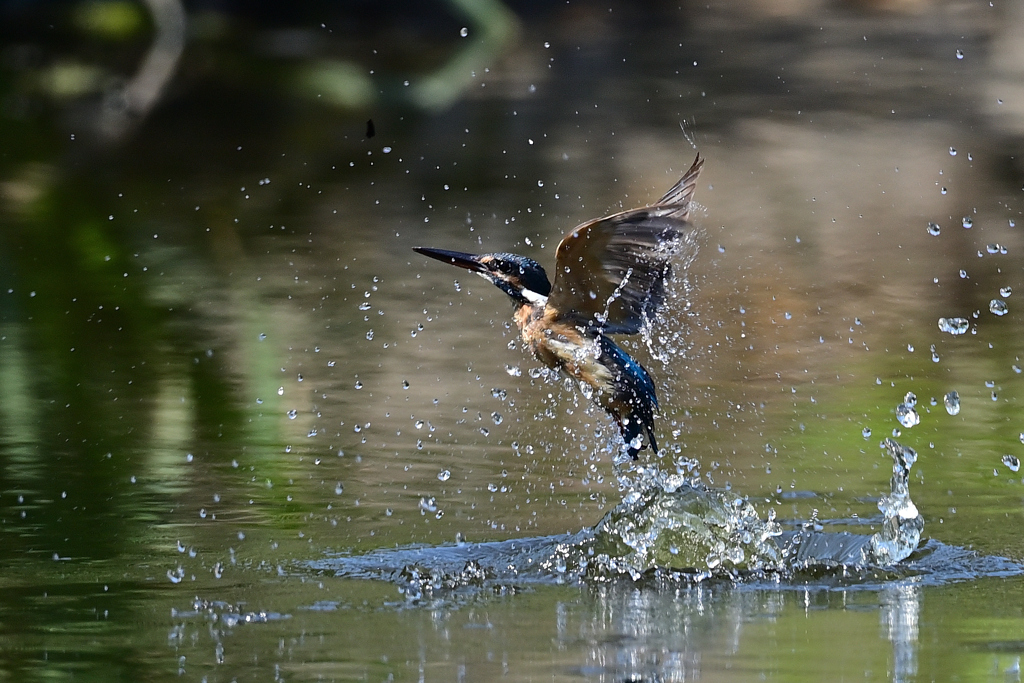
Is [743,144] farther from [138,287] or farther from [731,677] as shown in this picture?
[731,677]

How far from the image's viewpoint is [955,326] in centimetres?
500

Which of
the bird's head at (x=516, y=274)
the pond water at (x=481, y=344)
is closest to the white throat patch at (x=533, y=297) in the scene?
the bird's head at (x=516, y=274)

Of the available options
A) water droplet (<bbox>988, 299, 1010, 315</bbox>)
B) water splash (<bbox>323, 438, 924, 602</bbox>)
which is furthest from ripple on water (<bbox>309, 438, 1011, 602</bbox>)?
water droplet (<bbox>988, 299, 1010, 315</bbox>)

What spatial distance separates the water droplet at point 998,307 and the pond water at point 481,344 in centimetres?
4

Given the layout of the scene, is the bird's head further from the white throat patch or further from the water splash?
the water splash

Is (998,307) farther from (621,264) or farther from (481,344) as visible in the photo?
(621,264)

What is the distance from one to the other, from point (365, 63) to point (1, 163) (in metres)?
2.15

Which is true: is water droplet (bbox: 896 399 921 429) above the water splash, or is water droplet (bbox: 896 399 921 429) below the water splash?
above

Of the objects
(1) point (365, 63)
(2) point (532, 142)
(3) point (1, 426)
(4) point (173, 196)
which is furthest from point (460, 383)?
(1) point (365, 63)

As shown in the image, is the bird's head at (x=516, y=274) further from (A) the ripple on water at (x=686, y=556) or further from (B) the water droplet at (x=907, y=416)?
(B) the water droplet at (x=907, y=416)

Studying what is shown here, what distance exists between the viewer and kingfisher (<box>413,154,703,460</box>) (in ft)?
10.6

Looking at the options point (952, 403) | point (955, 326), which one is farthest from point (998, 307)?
point (952, 403)

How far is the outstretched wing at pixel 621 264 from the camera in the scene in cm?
323

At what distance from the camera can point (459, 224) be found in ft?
24.3
